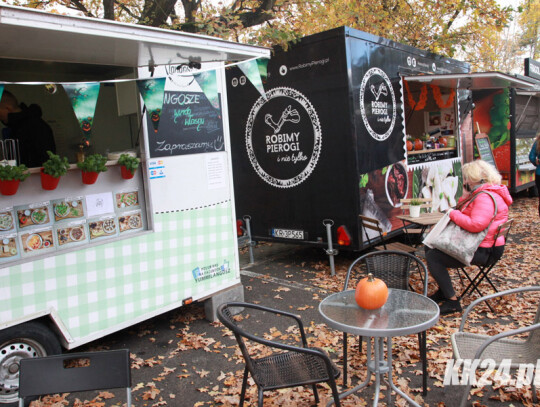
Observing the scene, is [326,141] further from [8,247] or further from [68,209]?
[8,247]

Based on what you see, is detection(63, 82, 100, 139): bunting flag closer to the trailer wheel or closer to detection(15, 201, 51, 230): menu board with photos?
detection(15, 201, 51, 230): menu board with photos

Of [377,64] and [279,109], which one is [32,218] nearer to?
[279,109]

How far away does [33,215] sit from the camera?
3674mm

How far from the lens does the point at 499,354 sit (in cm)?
295

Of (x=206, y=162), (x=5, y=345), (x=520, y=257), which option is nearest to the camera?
(x=5, y=345)

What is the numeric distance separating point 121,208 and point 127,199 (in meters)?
0.10

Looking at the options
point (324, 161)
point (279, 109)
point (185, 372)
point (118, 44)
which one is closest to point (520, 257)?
point (324, 161)

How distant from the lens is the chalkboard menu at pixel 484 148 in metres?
10.4

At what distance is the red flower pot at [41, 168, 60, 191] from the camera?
360cm

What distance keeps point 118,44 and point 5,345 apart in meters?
2.39

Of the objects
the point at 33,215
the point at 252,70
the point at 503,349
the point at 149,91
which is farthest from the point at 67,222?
the point at 503,349

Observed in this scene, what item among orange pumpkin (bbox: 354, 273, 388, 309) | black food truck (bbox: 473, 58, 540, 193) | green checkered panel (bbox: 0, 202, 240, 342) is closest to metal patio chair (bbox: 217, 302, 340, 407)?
orange pumpkin (bbox: 354, 273, 388, 309)

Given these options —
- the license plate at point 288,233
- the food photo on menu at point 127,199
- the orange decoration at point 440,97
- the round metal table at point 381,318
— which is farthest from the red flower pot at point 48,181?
the orange decoration at point 440,97

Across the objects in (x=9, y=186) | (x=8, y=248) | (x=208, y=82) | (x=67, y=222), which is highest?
(x=208, y=82)
